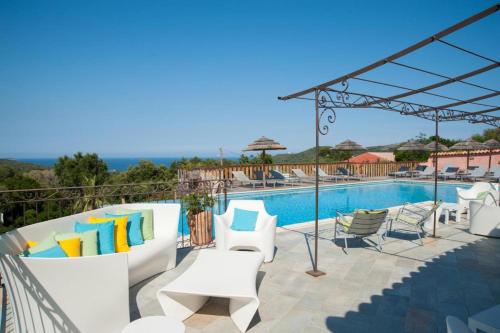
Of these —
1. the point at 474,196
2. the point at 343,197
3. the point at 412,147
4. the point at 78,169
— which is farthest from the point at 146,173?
the point at 474,196

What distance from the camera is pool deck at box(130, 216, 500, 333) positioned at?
272cm

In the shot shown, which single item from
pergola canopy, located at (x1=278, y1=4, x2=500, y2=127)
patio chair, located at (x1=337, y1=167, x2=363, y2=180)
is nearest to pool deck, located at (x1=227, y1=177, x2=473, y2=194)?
patio chair, located at (x1=337, y1=167, x2=363, y2=180)

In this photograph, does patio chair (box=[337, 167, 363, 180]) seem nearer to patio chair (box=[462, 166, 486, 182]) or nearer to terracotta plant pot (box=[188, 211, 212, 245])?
patio chair (box=[462, 166, 486, 182])

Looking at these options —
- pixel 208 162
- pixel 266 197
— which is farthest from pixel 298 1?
pixel 208 162

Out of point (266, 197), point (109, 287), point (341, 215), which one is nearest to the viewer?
point (109, 287)

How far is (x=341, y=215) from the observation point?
505 cm

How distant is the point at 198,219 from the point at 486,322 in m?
4.12

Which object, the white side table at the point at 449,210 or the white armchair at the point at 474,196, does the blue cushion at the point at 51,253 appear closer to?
the white side table at the point at 449,210

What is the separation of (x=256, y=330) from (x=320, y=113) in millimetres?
2596

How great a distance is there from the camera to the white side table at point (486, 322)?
1.79 m

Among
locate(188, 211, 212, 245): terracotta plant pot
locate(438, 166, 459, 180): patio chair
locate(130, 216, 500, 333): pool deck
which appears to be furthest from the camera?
locate(438, 166, 459, 180): patio chair

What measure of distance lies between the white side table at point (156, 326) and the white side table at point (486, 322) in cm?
181

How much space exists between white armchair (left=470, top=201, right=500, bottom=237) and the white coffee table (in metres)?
4.69

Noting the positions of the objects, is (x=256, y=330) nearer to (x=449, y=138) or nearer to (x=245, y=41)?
(x=245, y=41)
